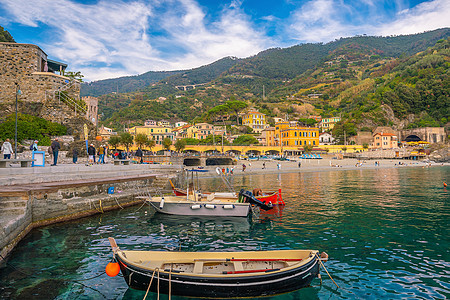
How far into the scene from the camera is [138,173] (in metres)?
21.6

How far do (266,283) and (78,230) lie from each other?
31.1 ft

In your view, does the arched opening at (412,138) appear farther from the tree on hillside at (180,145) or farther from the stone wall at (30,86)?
the stone wall at (30,86)

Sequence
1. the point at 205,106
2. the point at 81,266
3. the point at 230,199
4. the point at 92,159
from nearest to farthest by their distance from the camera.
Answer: the point at 81,266
the point at 230,199
the point at 92,159
the point at 205,106

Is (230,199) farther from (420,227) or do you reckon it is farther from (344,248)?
(420,227)

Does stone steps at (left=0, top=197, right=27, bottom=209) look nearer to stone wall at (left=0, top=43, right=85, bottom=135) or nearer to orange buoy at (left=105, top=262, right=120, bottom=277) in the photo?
orange buoy at (left=105, top=262, right=120, bottom=277)

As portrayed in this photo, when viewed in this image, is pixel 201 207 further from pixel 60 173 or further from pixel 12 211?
pixel 60 173

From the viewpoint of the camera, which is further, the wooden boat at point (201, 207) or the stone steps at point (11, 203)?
the wooden boat at point (201, 207)

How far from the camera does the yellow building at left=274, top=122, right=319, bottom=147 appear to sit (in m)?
78.1

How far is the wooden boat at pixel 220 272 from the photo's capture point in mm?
5582

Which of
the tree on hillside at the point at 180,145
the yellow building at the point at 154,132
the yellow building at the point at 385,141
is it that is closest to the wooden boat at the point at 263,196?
the tree on hillside at the point at 180,145

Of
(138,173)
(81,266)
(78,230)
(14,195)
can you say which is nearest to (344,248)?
(81,266)

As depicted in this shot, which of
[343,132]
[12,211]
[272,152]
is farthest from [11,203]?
[343,132]

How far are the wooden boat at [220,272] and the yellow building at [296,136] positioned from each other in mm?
73777

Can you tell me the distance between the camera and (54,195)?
40.4 feet
